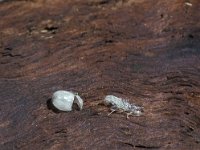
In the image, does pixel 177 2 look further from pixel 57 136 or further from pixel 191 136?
pixel 57 136

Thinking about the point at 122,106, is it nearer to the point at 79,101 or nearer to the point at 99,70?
the point at 79,101

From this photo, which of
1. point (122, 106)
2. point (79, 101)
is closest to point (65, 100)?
point (79, 101)

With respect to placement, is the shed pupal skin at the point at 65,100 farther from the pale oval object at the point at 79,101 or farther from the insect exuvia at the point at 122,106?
the insect exuvia at the point at 122,106

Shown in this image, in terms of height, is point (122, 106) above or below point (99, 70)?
below

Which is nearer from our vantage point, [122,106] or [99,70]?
[122,106]

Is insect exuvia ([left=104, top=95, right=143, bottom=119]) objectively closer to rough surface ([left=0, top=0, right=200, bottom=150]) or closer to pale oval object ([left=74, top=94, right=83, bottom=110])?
rough surface ([left=0, top=0, right=200, bottom=150])

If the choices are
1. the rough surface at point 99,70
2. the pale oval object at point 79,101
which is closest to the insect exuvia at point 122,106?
the rough surface at point 99,70

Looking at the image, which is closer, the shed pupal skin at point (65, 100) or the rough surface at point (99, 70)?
the rough surface at point (99, 70)
